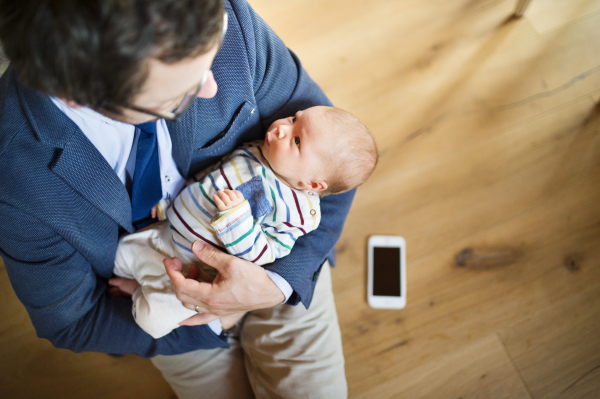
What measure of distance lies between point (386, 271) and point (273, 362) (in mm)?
590

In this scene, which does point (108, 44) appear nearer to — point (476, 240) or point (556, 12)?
point (476, 240)

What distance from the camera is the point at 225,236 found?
941 millimetres

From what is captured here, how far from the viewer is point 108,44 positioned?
52cm

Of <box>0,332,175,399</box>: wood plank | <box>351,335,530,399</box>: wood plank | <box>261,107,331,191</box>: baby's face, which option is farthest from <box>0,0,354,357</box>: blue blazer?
<box>351,335,530,399</box>: wood plank

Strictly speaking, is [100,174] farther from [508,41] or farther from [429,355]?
[508,41]

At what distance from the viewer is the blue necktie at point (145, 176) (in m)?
0.92

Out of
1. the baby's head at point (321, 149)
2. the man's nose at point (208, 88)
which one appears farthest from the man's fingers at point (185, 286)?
the man's nose at point (208, 88)

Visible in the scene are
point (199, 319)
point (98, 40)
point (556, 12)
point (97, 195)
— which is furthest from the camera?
point (556, 12)

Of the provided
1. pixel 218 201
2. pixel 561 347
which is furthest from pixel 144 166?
pixel 561 347

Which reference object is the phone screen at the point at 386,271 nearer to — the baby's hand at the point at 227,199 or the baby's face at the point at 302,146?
the baby's face at the point at 302,146

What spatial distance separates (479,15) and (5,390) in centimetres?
251

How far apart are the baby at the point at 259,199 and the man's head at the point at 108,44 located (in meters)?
0.39

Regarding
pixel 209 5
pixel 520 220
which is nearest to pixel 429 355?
pixel 520 220

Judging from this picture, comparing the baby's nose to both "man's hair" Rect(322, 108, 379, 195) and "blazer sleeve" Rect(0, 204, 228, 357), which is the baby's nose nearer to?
"man's hair" Rect(322, 108, 379, 195)
